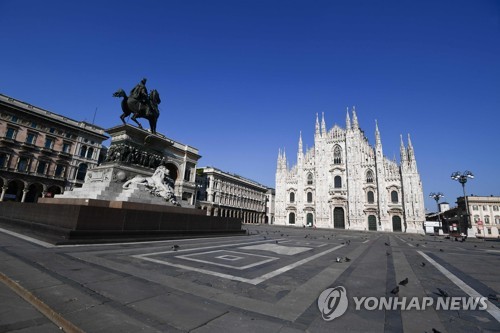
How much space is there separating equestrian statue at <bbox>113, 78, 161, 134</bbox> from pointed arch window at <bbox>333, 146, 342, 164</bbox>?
44.6 m

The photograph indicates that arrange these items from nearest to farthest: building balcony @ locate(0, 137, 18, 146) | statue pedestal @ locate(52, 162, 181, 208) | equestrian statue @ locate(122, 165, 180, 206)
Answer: statue pedestal @ locate(52, 162, 181, 208)
equestrian statue @ locate(122, 165, 180, 206)
building balcony @ locate(0, 137, 18, 146)

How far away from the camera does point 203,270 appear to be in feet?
17.7

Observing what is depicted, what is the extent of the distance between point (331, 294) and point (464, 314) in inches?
75.0

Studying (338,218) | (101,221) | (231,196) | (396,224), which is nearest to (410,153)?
(396,224)

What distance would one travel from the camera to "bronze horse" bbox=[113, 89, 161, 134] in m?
14.2

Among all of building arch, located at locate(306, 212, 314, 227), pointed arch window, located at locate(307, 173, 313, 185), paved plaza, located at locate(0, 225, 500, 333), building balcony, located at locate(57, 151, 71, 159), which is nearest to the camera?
paved plaza, located at locate(0, 225, 500, 333)

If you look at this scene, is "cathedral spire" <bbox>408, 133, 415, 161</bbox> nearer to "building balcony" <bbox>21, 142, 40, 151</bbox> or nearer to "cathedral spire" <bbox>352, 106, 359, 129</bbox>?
"cathedral spire" <bbox>352, 106, 359, 129</bbox>

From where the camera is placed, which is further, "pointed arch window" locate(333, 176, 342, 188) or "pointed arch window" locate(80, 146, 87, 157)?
"pointed arch window" locate(333, 176, 342, 188)

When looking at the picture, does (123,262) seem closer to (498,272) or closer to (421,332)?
(421,332)

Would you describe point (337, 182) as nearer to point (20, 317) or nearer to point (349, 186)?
point (349, 186)

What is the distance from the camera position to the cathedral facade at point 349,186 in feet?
139

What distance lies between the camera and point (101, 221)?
29.2 feet

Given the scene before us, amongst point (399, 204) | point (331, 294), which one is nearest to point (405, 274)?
point (331, 294)

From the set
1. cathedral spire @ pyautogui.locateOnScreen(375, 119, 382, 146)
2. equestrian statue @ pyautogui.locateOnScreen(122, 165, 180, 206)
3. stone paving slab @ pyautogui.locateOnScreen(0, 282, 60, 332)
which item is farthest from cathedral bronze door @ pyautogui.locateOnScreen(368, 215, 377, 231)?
stone paving slab @ pyautogui.locateOnScreen(0, 282, 60, 332)
